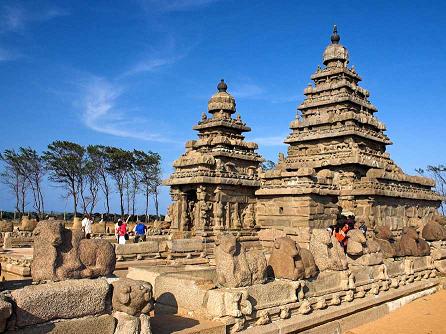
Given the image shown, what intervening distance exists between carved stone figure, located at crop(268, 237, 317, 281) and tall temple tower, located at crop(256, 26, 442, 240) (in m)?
7.51

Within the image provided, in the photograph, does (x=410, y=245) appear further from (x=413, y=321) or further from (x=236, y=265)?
(x=236, y=265)

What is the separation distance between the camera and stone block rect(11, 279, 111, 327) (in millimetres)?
4965

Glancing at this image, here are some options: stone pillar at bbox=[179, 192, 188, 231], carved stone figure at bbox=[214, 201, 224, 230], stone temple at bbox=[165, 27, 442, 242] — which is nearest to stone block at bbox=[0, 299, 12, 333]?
stone temple at bbox=[165, 27, 442, 242]

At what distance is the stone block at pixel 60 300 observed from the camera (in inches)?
195

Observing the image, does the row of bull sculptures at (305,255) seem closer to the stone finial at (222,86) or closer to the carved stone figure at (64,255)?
the carved stone figure at (64,255)

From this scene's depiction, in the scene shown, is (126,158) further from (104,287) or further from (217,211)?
(104,287)

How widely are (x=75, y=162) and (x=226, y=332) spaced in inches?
1630

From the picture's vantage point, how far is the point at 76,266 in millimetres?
6164

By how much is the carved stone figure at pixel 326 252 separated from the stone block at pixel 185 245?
612 cm

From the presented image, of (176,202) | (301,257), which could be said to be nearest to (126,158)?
(176,202)

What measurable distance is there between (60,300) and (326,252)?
6.54m

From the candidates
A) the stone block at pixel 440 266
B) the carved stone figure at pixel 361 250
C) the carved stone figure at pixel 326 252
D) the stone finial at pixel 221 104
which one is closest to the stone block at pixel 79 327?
the carved stone figure at pixel 326 252

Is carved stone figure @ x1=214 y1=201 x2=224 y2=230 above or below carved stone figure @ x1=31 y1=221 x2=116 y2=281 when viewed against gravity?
above

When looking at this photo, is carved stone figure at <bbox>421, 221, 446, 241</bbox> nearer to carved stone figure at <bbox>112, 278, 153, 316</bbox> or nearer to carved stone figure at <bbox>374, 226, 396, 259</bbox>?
carved stone figure at <bbox>374, 226, 396, 259</bbox>
